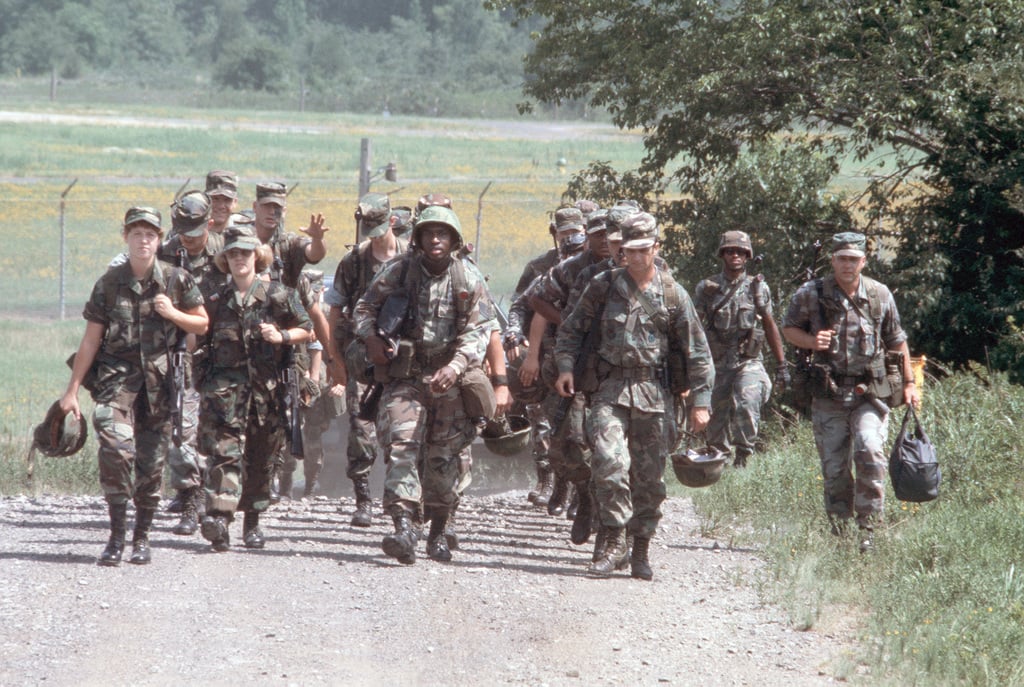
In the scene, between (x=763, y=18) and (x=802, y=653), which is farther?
(x=763, y=18)

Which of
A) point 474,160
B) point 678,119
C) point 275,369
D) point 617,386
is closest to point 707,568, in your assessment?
point 617,386

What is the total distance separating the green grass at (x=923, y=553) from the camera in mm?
7008

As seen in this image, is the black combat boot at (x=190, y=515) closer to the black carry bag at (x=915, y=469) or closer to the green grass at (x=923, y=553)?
the green grass at (x=923, y=553)

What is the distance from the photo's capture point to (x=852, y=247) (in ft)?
29.5

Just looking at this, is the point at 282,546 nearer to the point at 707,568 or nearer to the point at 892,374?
the point at 707,568

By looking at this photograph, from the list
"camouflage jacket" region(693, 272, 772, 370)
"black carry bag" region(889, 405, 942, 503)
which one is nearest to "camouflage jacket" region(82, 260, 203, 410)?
"black carry bag" region(889, 405, 942, 503)

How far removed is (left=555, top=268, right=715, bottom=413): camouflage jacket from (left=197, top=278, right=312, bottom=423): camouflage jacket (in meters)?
1.57

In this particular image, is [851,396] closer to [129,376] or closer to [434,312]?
[434,312]

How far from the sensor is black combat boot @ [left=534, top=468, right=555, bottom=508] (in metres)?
11.5

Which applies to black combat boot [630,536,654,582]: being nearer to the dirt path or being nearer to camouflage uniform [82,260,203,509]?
the dirt path

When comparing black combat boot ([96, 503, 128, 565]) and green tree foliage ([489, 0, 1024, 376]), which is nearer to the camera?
black combat boot ([96, 503, 128, 565])

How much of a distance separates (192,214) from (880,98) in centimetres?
835

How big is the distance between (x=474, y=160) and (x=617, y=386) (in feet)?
141

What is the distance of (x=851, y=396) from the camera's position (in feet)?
Answer: 29.6
